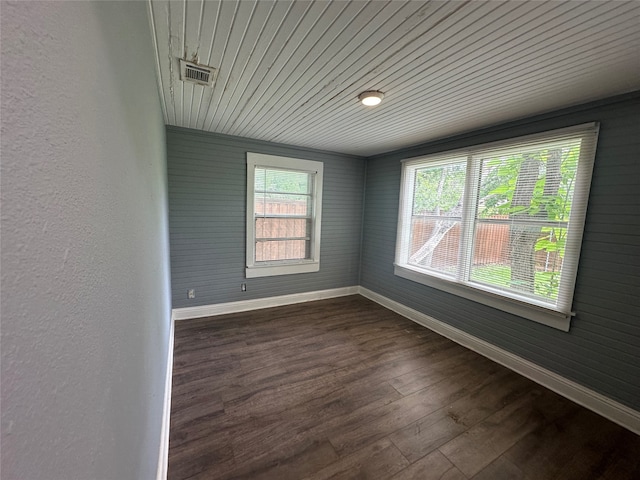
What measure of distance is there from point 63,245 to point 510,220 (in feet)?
10.9

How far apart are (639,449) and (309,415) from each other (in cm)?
227

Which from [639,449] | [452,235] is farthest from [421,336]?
[639,449]

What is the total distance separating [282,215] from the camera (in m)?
4.16

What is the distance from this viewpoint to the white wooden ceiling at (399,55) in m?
1.32

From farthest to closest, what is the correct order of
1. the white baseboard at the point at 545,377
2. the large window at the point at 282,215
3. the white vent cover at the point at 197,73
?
1. the large window at the point at 282,215
2. the white baseboard at the point at 545,377
3. the white vent cover at the point at 197,73

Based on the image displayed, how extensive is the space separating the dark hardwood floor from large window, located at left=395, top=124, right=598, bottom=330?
0.81 m

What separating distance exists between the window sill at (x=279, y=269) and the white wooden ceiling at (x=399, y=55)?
6.98ft

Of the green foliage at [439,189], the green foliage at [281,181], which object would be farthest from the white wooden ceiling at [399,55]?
the green foliage at [281,181]

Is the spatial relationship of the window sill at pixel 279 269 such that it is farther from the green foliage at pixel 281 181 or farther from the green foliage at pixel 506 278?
the green foliage at pixel 506 278

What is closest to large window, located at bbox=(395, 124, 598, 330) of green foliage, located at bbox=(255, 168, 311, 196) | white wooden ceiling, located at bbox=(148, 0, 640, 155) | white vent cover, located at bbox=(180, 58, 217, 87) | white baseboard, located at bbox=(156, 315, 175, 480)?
white wooden ceiling, located at bbox=(148, 0, 640, 155)

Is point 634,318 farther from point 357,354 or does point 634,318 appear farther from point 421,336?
point 357,354

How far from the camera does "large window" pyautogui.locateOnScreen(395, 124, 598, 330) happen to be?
2.32 m

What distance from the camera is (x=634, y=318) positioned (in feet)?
6.56

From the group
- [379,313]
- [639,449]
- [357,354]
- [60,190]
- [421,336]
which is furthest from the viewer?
[379,313]
